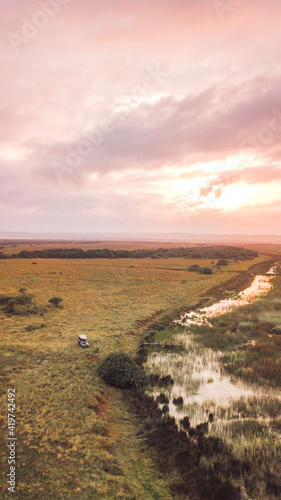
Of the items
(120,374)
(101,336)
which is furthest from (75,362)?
(101,336)

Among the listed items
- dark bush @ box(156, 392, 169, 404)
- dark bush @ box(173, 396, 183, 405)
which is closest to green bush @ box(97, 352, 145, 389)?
dark bush @ box(156, 392, 169, 404)

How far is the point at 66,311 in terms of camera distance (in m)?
28.3

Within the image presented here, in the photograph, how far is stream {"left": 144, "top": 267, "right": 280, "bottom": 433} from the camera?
1161 centimetres

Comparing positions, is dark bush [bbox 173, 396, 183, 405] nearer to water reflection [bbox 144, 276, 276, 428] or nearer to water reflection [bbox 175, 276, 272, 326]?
water reflection [bbox 144, 276, 276, 428]

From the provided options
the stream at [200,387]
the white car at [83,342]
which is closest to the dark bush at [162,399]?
the stream at [200,387]

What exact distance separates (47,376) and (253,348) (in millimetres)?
14938

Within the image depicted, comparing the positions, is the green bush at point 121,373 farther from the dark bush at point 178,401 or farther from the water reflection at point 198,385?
the dark bush at point 178,401

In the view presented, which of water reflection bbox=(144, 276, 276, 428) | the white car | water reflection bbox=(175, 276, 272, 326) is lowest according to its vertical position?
water reflection bbox=(175, 276, 272, 326)

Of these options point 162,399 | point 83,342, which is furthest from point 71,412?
point 83,342

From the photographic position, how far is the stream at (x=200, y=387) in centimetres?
1161

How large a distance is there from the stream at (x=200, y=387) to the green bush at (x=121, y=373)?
1133 millimetres

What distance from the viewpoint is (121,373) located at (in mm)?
14672

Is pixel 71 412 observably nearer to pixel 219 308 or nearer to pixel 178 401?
pixel 178 401

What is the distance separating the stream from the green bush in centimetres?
113
